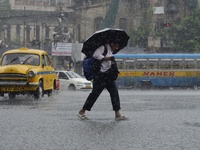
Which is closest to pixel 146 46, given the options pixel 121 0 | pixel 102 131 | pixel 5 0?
pixel 121 0

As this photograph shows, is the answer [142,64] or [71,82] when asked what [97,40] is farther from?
[142,64]

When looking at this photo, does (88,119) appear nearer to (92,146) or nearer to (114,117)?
(114,117)

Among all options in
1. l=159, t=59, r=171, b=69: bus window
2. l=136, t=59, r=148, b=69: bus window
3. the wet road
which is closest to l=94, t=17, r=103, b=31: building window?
l=136, t=59, r=148, b=69: bus window

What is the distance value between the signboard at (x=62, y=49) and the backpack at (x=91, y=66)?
5161 centimetres

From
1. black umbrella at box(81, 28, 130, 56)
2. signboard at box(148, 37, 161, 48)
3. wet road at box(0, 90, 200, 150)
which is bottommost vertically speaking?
signboard at box(148, 37, 161, 48)

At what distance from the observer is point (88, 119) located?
11438mm

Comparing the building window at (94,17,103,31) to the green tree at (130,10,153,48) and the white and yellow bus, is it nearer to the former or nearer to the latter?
the green tree at (130,10,153,48)

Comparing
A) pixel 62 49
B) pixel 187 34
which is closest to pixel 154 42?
pixel 187 34

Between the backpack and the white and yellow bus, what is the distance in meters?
32.8

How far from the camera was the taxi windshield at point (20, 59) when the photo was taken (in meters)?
20.4

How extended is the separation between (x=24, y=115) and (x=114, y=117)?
1858 mm

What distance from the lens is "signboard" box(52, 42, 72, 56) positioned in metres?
63.1

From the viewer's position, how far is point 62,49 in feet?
208

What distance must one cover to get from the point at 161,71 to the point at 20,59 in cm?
2476
